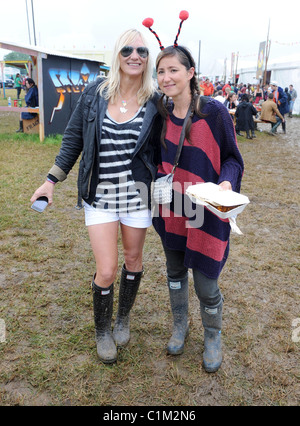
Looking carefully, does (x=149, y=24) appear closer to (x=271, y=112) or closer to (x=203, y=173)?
(x=203, y=173)

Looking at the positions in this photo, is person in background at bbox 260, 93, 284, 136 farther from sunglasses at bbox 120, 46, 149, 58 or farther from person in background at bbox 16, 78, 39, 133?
sunglasses at bbox 120, 46, 149, 58

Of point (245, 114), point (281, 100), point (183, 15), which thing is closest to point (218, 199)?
point (183, 15)

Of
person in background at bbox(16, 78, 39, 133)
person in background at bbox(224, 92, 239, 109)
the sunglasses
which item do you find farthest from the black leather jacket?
person in background at bbox(224, 92, 239, 109)

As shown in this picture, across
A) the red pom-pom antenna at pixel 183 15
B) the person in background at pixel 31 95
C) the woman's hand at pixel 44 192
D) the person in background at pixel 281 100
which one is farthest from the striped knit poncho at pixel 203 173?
the person in background at pixel 281 100

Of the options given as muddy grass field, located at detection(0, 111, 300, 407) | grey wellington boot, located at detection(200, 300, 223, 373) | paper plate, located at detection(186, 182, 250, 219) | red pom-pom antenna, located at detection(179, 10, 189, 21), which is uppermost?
red pom-pom antenna, located at detection(179, 10, 189, 21)

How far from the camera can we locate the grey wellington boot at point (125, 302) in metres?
2.42

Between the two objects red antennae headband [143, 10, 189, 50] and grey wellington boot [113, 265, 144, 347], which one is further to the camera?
grey wellington boot [113, 265, 144, 347]

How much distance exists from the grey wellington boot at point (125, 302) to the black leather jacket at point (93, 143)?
559 millimetres

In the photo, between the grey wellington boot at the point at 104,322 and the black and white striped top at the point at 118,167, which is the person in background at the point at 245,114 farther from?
the grey wellington boot at the point at 104,322

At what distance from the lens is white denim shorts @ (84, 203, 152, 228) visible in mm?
2100

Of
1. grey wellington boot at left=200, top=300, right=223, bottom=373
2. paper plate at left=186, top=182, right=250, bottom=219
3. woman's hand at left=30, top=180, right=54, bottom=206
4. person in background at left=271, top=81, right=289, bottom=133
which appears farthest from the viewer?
person in background at left=271, top=81, right=289, bottom=133

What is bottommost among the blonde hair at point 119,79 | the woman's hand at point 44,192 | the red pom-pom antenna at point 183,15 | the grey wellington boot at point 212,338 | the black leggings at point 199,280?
the grey wellington boot at point 212,338

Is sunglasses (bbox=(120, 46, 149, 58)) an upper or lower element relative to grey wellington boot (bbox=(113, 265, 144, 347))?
upper

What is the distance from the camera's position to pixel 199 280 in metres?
2.12
